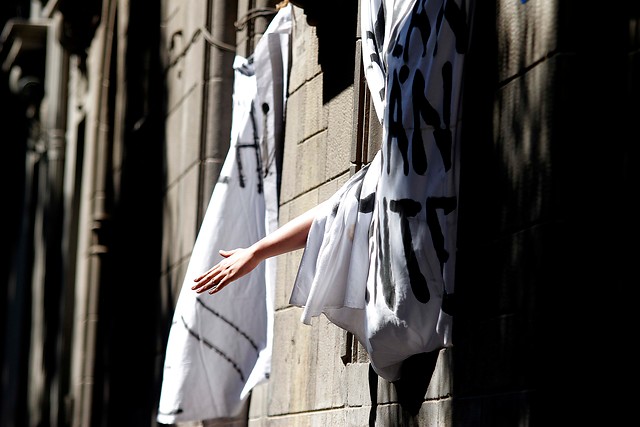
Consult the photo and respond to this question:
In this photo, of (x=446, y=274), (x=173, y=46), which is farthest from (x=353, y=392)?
(x=173, y=46)

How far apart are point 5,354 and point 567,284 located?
18370mm

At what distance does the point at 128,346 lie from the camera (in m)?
12.8

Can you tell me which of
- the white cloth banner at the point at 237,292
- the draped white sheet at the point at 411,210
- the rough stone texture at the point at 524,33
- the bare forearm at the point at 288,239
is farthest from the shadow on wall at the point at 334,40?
the rough stone texture at the point at 524,33

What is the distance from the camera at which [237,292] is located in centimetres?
862

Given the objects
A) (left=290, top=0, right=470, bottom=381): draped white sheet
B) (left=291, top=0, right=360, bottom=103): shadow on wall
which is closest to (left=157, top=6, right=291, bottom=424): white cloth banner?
(left=291, top=0, right=360, bottom=103): shadow on wall

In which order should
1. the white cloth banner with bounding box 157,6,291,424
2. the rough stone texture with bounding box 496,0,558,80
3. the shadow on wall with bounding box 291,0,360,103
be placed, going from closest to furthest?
the rough stone texture with bounding box 496,0,558,80
the shadow on wall with bounding box 291,0,360,103
the white cloth banner with bounding box 157,6,291,424

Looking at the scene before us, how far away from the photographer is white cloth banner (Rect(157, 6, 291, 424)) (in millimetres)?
8484

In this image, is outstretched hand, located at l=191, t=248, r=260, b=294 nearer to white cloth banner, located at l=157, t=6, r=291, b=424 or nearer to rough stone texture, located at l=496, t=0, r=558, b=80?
rough stone texture, located at l=496, t=0, r=558, b=80

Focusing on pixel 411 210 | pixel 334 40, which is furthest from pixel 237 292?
pixel 411 210

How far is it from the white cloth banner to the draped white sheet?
2.62 m

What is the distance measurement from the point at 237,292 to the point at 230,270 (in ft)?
7.92

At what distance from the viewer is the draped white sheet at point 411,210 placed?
5.44 metres

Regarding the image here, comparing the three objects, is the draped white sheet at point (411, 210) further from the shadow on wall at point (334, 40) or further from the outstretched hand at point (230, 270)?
the shadow on wall at point (334, 40)

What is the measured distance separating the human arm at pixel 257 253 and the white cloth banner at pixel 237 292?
2.16 metres
